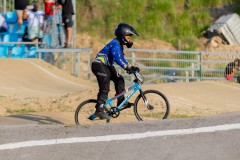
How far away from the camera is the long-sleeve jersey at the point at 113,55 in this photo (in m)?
12.1

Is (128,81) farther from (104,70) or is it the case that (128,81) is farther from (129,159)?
(129,159)

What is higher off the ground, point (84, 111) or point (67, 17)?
point (67, 17)

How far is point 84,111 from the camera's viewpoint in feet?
41.8

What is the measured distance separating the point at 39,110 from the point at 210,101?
356cm

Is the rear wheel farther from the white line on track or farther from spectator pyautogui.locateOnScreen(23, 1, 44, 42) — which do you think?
spectator pyautogui.locateOnScreen(23, 1, 44, 42)

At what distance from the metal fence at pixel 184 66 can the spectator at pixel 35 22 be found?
8.53 feet

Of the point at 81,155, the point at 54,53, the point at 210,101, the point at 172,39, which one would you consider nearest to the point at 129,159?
the point at 81,155

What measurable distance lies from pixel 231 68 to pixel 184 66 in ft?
7.03

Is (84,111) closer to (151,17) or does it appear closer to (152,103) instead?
(152,103)

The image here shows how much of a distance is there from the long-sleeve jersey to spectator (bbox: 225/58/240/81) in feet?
→ 31.5

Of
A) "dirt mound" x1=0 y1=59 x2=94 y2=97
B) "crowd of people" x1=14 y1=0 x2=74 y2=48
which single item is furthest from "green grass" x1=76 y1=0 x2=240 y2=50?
"dirt mound" x1=0 y1=59 x2=94 y2=97

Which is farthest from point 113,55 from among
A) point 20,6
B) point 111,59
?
point 20,6

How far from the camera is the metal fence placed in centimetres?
2273

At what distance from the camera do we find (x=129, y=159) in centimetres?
870
